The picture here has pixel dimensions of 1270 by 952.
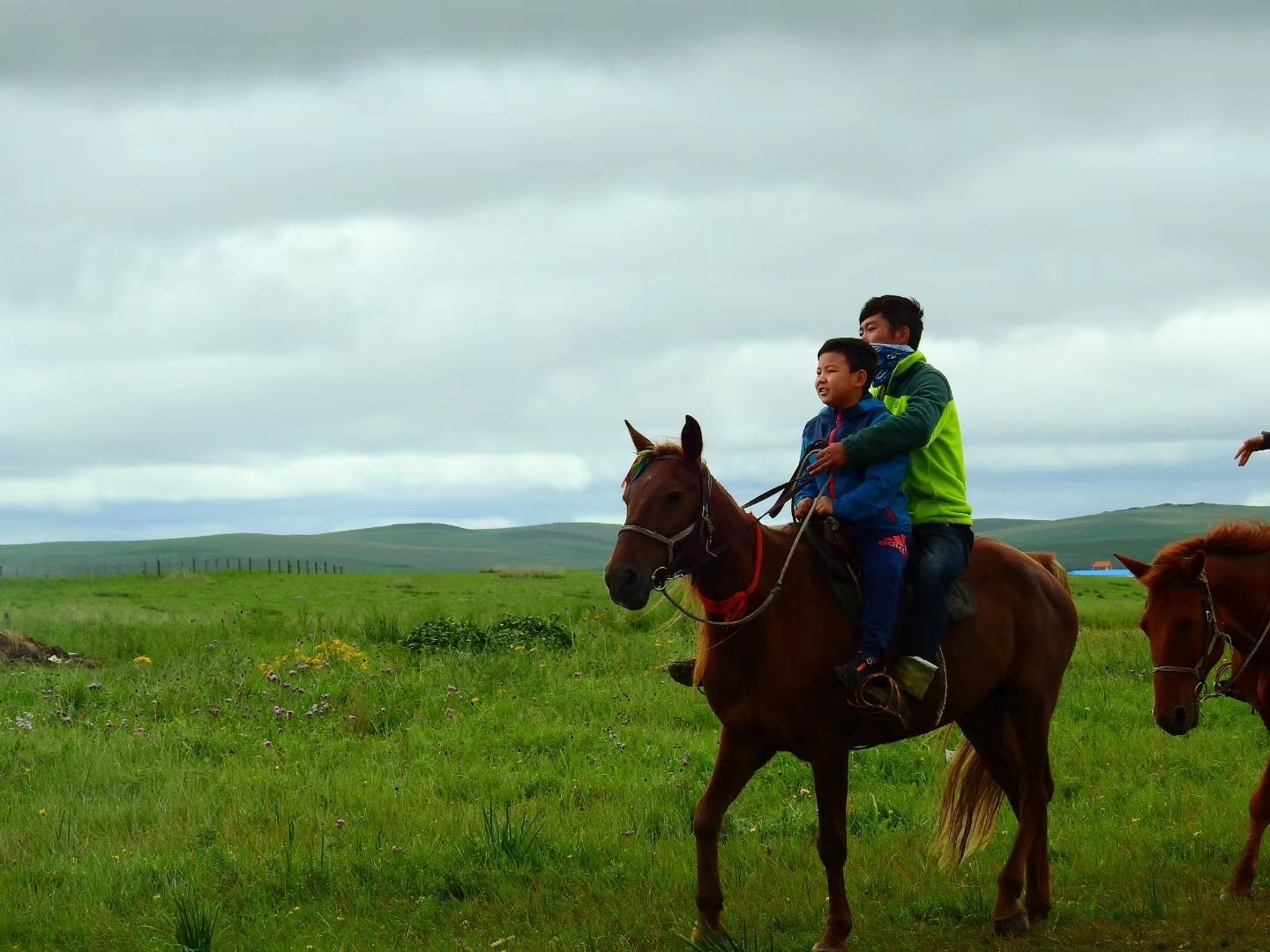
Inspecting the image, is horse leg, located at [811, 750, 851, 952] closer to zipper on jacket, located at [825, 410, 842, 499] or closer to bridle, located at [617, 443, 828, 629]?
bridle, located at [617, 443, 828, 629]

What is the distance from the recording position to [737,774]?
252 inches

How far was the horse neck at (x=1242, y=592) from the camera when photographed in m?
8.35

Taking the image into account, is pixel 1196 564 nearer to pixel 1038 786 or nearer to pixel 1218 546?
pixel 1218 546

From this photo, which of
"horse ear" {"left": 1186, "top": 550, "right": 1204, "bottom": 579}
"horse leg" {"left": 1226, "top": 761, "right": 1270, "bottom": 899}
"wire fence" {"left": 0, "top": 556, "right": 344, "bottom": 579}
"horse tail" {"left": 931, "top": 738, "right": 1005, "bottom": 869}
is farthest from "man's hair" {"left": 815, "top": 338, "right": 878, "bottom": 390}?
"wire fence" {"left": 0, "top": 556, "right": 344, "bottom": 579}

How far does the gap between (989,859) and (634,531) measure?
464cm

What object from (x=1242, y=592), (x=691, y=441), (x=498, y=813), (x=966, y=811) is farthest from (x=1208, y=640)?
(x=498, y=813)

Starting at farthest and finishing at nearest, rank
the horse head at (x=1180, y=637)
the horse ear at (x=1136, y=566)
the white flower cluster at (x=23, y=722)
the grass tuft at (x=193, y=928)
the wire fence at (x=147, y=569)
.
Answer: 1. the wire fence at (x=147, y=569)
2. the white flower cluster at (x=23, y=722)
3. the horse ear at (x=1136, y=566)
4. the horse head at (x=1180, y=637)
5. the grass tuft at (x=193, y=928)

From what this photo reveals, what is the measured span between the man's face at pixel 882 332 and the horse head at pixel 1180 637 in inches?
97.6

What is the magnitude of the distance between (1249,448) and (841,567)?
4468 millimetres

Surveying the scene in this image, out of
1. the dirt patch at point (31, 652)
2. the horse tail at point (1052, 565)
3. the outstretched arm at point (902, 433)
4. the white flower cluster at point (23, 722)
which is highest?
the outstretched arm at point (902, 433)

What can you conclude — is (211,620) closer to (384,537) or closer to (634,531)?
(634,531)

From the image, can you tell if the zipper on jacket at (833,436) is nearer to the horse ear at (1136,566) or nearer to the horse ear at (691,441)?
the horse ear at (691,441)

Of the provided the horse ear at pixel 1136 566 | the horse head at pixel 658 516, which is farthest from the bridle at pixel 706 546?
the horse ear at pixel 1136 566

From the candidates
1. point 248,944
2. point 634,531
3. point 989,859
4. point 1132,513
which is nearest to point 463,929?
point 248,944
